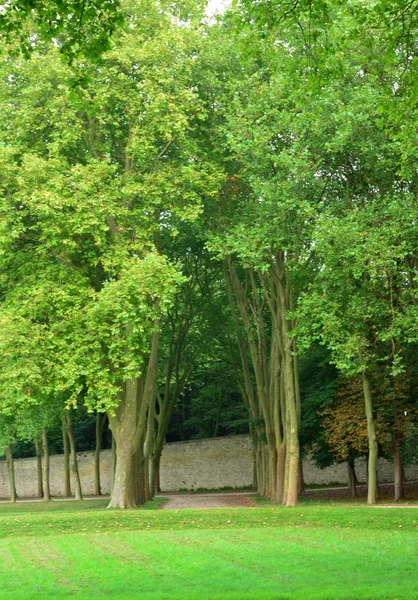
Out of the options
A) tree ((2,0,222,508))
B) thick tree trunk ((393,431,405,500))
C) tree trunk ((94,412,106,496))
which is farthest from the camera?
tree trunk ((94,412,106,496))

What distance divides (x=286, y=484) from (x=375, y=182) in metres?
9.31

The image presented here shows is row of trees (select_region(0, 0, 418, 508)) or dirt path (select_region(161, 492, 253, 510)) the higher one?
row of trees (select_region(0, 0, 418, 508))

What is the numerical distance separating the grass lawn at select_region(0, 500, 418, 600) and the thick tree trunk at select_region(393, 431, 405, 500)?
6.80 m

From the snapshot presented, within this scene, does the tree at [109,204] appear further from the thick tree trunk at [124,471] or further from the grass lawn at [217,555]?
the grass lawn at [217,555]

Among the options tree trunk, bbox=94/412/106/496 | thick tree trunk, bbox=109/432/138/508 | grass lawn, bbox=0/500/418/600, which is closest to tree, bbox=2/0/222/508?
thick tree trunk, bbox=109/432/138/508

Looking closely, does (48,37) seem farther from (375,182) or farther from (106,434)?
(106,434)

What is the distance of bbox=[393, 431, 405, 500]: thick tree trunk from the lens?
85.5ft

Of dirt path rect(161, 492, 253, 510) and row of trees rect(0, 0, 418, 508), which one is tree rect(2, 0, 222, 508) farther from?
dirt path rect(161, 492, 253, 510)

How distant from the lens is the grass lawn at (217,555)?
34.8 ft

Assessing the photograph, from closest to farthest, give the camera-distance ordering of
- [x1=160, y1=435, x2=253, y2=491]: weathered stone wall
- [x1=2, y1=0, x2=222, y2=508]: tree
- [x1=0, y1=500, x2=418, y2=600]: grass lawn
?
[x1=0, y1=500, x2=418, y2=600]: grass lawn, [x1=2, y1=0, x2=222, y2=508]: tree, [x1=160, y1=435, x2=253, y2=491]: weathered stone wall

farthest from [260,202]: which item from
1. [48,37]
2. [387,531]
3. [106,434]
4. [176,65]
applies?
[106,434]

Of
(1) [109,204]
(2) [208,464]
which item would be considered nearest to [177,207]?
(1) [109,204]

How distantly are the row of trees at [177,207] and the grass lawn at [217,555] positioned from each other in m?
3.41

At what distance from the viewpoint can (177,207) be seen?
22250mm
